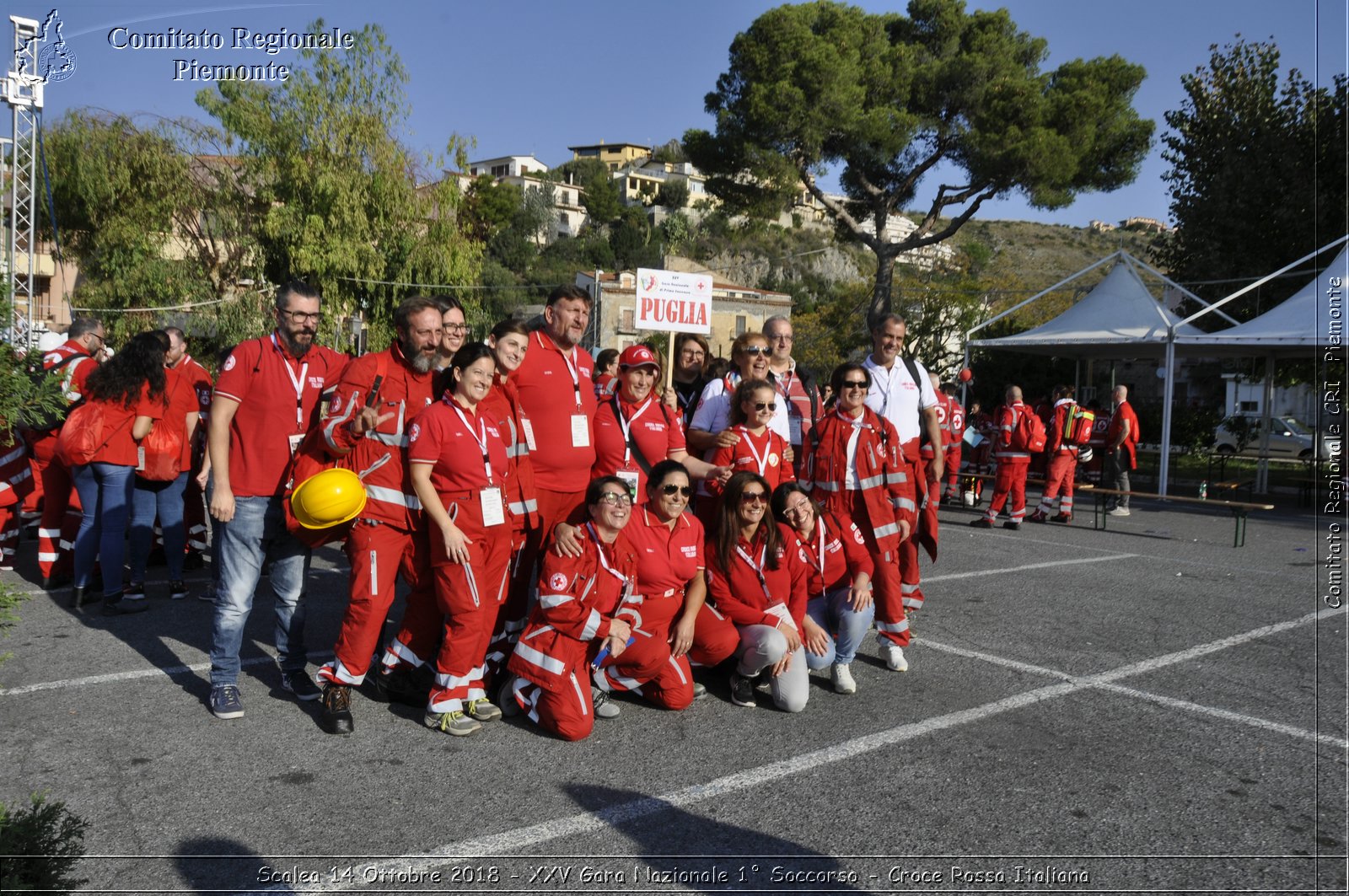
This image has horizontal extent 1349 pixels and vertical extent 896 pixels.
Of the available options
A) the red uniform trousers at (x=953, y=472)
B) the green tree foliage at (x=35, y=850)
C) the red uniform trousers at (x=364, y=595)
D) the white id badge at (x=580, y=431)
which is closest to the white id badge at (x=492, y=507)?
the red uniform trousers at (x=364, y=595)

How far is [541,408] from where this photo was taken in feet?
17.3

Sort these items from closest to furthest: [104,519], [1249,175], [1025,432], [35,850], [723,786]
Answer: [35,850]
[723,786]
[104,519]
[1025,432]
[1249,175]

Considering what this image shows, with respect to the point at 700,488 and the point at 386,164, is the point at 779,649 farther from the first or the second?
the point at 386,164

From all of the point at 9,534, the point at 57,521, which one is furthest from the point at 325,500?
the point at 9,534

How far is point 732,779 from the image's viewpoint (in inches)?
163

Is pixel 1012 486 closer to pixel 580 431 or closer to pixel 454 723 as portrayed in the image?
pixel 580 431

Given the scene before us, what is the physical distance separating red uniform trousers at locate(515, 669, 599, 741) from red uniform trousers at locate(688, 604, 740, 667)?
72cm

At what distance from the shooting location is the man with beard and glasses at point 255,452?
4.71 m

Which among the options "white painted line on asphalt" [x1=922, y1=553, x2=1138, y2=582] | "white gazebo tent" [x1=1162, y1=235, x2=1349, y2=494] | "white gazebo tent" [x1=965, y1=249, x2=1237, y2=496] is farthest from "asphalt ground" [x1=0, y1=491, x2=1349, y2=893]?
"white gazebo tent" [x1=965, y1=249, x2=1237, y2=496]

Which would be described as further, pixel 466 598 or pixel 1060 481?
pixel 1060 481

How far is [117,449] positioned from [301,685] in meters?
2.75

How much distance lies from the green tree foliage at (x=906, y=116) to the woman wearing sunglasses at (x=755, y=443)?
25980 millimetres

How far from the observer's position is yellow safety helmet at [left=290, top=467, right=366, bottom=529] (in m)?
4.39

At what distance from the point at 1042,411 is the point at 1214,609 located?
968cm
